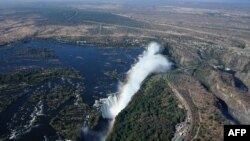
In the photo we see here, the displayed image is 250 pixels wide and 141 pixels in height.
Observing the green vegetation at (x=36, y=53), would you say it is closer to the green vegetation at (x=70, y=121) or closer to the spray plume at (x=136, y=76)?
the spray plume at (x=136, y=76)

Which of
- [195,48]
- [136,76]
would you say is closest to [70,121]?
[136,76]

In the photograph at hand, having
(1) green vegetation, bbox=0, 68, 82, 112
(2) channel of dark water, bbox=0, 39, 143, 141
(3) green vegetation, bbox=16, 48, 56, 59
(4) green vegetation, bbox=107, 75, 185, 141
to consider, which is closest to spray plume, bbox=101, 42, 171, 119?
(2) channel of dark water, bbox=0, 39, 143, 141

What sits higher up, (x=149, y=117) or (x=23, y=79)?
(x=149, y=117)

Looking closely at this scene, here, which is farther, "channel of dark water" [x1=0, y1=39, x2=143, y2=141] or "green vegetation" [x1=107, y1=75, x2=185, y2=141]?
"channel of dark water" [x1=0, y1=39, x2=143, y2=141]

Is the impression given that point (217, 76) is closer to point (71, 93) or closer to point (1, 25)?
point (71, 93)

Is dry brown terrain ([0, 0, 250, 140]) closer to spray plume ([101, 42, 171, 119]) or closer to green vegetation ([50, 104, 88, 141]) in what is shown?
spray plume ([101, 42, 171, 119])

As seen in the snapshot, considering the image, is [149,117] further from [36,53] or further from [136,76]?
[36,53]
